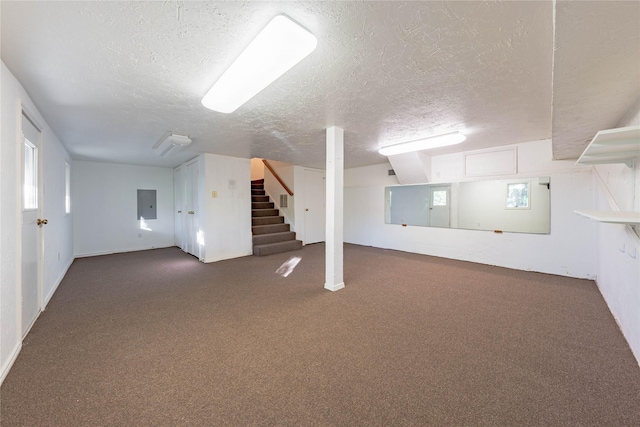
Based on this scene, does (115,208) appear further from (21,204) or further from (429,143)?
(429,143)

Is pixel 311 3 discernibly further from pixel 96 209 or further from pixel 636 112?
pixel 96 209

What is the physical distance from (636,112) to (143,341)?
4.51 metres

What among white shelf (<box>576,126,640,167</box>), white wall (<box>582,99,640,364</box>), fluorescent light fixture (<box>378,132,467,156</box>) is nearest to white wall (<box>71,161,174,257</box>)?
fluorescent light fixture (<box>378,132,467,156</box>)

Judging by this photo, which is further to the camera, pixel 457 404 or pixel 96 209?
pixel 96 209

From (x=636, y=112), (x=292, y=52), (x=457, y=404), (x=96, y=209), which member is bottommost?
(x=457, y=404)

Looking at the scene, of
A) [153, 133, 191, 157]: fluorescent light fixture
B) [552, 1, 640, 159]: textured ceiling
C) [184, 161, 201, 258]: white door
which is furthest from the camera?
[184, 161, 201, 258]: white door

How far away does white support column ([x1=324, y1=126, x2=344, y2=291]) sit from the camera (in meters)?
3.24

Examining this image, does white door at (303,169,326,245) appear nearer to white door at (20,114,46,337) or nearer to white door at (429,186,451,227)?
white door at (429,186,451,227)

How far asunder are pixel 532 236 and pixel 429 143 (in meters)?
2.49

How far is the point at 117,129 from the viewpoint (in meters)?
3.28

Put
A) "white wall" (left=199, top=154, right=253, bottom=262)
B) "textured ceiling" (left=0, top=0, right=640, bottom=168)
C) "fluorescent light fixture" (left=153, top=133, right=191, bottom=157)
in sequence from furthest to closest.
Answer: "white wall" (left=199, top=154, right=253, bottom=262) → "fluorescent light fixture" (left=153, top=133, right=191, bottom=157) → "textured ceiling" (left=0, top=0, right=640, bottom=168)

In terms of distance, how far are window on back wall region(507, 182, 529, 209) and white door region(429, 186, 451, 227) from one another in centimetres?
105

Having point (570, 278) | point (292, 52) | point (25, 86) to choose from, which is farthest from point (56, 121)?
Result: point (570, 278)

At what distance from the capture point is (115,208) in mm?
5938
